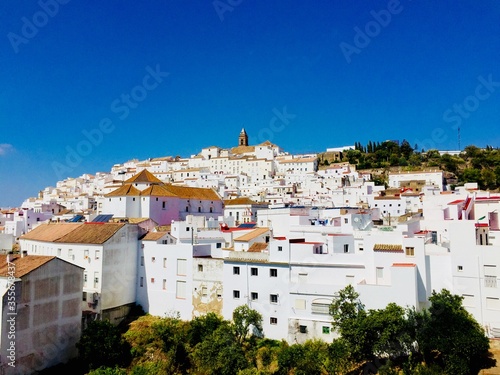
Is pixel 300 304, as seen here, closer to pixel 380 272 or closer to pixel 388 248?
pixel 380 272

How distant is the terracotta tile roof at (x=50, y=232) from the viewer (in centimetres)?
2802

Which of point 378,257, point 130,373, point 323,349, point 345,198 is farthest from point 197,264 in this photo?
point 345,198

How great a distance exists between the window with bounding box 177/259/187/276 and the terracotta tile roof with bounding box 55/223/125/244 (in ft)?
15.0

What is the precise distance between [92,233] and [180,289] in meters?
7.05

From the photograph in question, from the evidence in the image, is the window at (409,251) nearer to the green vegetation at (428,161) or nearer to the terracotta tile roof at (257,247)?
the terracotta tile roof at (257,247)

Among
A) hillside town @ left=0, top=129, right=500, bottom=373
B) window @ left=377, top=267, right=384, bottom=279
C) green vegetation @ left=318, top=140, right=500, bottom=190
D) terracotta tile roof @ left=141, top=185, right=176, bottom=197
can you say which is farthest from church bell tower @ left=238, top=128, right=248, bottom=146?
window @ left=377, top=267, right=384, bottom=279

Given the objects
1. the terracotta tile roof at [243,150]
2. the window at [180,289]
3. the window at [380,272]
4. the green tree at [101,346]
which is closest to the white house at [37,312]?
the green tree at [101,346]

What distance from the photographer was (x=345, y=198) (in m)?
59.4

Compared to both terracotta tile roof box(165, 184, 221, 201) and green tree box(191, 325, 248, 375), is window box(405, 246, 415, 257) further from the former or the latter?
terracotta tile roof box(165, 184, 221, 201)

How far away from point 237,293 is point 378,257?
7.45 metres

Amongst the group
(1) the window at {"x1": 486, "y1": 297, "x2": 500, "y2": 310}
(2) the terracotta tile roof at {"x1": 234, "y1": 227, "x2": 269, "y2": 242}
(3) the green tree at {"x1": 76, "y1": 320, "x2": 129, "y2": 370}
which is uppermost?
(2) the terracotta tile roof at {"x1": 234, "y1": 227, "x2": 269, "y2": 242}

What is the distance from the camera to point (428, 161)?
8150 cm

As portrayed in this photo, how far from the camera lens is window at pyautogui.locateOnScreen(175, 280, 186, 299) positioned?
77.4 feet

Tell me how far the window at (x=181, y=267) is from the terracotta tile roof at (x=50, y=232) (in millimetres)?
9226
